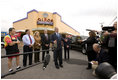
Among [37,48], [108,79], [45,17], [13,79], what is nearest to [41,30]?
[45,17]

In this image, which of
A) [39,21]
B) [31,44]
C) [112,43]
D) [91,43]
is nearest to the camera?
[112,43]

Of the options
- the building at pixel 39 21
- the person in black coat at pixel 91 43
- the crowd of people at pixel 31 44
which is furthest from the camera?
the building at pixel 39 21

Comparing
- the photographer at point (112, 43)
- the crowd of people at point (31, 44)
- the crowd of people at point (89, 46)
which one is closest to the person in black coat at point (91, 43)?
the crowd of people at point (89, 46)

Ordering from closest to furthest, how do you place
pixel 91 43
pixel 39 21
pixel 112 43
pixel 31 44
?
pixel 112 43, pixel 91 43, pixel 31 44, pixel 39 21

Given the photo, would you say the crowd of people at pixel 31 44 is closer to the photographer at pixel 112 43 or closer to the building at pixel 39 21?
the photographer at pixel 112 43

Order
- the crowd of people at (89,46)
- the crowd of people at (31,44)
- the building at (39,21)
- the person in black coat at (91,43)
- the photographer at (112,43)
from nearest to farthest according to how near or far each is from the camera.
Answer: the photographer at (112,43)
the crowd of people at (89,46)
the crowd of people at (31,44)
the person in black coat at (91,43)
the building at (39,21)

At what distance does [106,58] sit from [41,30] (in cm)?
1623

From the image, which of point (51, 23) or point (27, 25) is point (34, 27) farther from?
point (51, 23)

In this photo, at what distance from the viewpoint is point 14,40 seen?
314 cm

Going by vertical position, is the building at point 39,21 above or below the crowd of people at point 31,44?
above

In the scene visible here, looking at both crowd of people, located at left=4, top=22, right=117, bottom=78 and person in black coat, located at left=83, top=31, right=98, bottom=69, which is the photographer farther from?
person in black coat, located at left=83, top=31, right=98, bottom=69

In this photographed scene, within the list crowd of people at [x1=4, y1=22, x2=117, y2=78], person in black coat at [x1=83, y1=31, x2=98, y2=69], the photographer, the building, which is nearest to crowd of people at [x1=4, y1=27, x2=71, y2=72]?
crowd of people at [x1=4, y1=22, x2=117, y2=78]

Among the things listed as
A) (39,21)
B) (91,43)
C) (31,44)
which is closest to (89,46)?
(91,43)

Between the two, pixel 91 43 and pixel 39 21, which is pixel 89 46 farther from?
pixel 39 21
